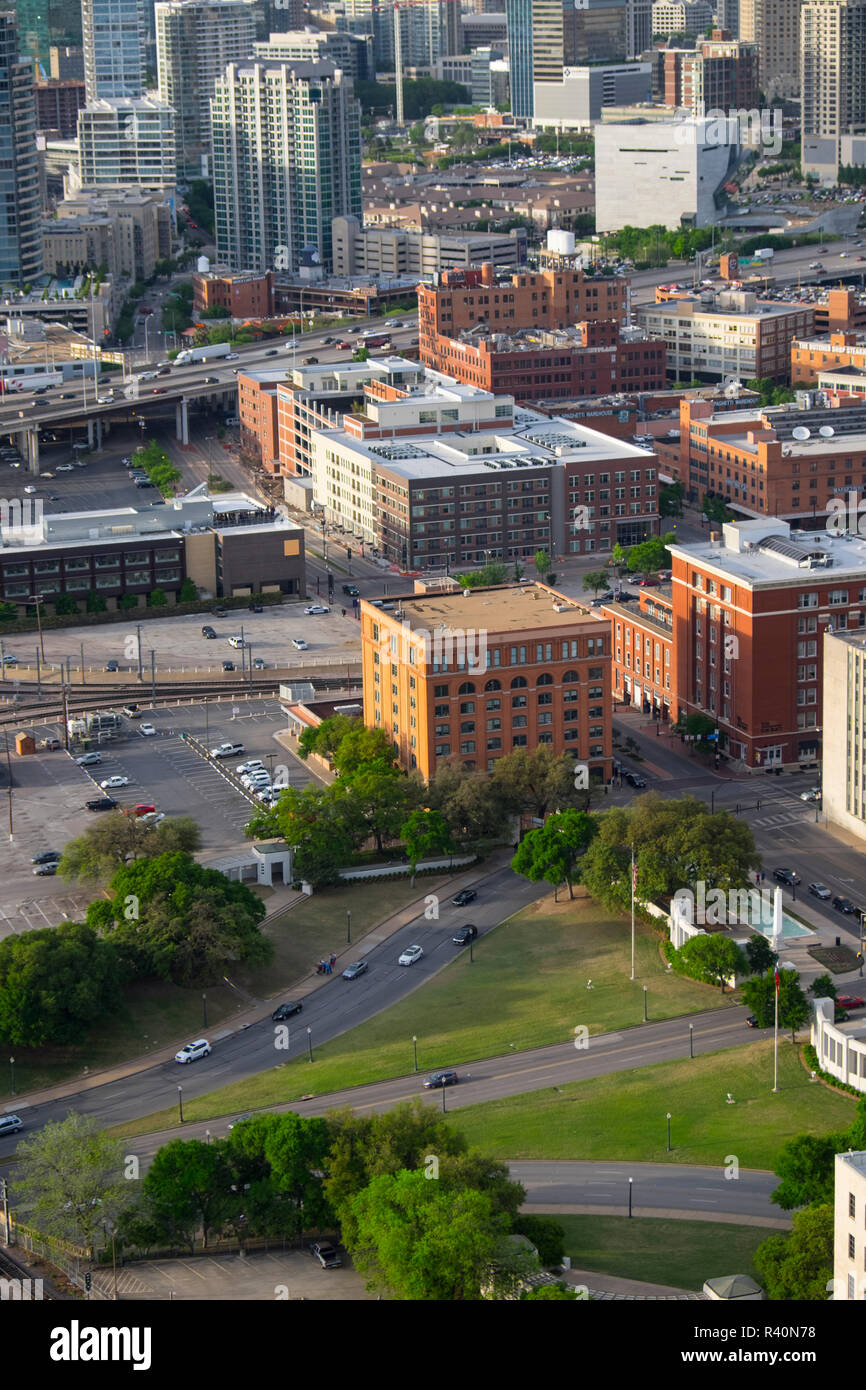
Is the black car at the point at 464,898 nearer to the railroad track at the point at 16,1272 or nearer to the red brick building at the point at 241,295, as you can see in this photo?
the railroad track at the point at 16,1272

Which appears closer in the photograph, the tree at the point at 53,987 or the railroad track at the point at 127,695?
the tree at the point at 53,987

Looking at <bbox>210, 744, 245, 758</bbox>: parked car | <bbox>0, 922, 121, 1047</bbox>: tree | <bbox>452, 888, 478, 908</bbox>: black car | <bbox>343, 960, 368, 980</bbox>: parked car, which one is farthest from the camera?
<bbox>210, 744, 245, 758</bbox>: parked car

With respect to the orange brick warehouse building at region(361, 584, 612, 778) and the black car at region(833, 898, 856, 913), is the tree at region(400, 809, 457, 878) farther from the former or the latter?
the black car at region(833, 898, 856, 913)

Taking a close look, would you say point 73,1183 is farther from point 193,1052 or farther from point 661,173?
point 661,173

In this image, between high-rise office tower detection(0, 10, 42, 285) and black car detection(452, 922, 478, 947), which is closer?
black car detection(452, 922, 478, 947)

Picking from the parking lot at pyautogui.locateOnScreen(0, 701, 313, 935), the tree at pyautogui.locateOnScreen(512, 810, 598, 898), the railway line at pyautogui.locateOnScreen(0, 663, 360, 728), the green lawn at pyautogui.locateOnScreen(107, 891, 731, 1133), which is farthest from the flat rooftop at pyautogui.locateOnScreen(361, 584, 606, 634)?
the green lawn at pyautogui.locateOnScreen(107, 891, 731, 1133)

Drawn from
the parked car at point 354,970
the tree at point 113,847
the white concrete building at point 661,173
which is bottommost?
the parked car at point 354,970

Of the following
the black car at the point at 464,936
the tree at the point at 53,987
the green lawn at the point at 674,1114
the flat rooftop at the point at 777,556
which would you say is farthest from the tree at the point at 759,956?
the flat rooftop at the point at 777,556
